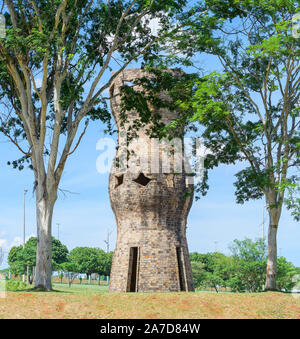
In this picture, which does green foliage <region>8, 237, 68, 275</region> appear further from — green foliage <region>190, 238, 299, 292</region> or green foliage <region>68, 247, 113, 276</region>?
green foliage <region>190, 238, 299, 292</region>

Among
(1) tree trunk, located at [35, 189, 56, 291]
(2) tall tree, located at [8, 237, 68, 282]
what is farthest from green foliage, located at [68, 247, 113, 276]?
(1) tree trunk, located at [35, 189, 56, 291]

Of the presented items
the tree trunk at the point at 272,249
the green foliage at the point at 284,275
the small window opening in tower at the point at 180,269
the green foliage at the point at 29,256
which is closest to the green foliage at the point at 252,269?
the green foliage at the point at 284,275

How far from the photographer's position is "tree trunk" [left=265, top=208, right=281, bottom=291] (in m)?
20.5

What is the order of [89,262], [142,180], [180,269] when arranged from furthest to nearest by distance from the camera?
1. [89,262]
2. [142,180]
3. [180,269]

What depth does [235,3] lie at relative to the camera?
19.4 metres

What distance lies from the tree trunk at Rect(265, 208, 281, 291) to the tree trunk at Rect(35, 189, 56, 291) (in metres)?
9.50

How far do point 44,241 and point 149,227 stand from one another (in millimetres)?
9115

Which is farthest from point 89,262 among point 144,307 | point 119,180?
point 144,307

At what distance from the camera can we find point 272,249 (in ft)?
67.4

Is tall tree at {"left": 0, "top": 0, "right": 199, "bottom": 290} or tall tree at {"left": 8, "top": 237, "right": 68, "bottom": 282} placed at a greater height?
tall tree at {"left": 0, "top": 0, "right": 199, "bottom": 290}

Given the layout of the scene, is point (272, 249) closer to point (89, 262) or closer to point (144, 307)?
point (144, 307)

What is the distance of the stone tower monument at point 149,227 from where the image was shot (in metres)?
24.7
